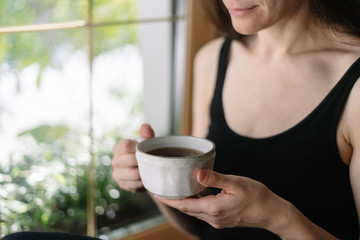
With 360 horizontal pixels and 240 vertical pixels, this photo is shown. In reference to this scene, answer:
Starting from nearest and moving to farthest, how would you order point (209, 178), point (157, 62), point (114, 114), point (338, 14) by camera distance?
1. point (209, 178)
2. point (338, 14)
3. point (114, 114)
4. point (157, 62)

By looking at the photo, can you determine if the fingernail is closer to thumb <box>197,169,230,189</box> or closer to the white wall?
thumb <box>197,169,230,189</box>

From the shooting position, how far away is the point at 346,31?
0.91 m

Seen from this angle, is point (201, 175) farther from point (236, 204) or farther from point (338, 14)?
point (338, 14)

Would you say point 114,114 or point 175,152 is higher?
point 175,152

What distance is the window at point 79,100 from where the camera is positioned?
1215 mm

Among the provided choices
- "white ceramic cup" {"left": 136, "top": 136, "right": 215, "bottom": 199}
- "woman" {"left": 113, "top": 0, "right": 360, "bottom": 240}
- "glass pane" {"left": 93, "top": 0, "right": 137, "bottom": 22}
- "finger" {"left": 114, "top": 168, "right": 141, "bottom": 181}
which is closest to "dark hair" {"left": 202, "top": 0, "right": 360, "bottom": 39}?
"woman" {"left": 113, "top": 0, "right": 360, "bottom": 240}

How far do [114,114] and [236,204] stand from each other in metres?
0.93

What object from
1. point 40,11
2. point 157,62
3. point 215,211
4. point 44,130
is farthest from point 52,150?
point 215,211

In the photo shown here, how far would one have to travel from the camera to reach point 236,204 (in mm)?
703

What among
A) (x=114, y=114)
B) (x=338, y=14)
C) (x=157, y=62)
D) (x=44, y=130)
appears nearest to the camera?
(x=338, y=14)

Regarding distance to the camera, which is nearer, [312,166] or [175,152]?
[175,152]

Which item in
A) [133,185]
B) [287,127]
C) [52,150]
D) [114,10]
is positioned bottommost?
[52,150]

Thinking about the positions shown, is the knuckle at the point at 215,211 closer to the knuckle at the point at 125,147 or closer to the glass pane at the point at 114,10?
the knuckle at the point at 125,147

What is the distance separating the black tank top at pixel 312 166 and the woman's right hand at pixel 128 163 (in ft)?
0.80
